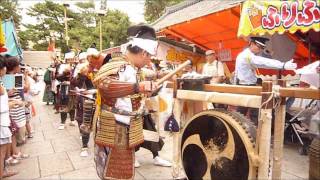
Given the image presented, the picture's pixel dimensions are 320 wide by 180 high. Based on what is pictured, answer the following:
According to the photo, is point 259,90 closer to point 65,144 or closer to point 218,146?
point 218,146

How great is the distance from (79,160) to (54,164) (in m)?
0.37

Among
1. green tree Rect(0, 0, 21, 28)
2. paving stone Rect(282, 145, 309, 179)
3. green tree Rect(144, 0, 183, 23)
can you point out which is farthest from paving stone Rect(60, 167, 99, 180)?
green tree Rect(0, 0, 21, 28)

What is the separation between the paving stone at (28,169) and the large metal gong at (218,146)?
8.09 feet

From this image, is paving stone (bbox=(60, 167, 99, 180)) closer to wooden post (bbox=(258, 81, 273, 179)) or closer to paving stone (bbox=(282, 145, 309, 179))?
wooden post (bbox=(258, 81, 273, 179))

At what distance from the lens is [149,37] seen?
2.53m

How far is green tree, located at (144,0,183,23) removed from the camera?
2627 cm

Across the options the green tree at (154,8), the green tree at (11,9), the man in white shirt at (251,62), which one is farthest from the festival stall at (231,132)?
the green tree at (11,9)

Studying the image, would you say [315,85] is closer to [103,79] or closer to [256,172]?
[256,172]

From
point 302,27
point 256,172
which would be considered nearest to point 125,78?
point 256,172

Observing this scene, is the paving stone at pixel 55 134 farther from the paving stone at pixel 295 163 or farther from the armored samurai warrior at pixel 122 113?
the paving stone at pixel 295 163

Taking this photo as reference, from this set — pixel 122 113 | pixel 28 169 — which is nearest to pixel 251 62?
pixel 122 113

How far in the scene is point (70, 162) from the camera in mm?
4473

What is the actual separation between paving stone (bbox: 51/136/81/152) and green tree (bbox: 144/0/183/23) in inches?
857

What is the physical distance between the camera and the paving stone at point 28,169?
12.9ft
